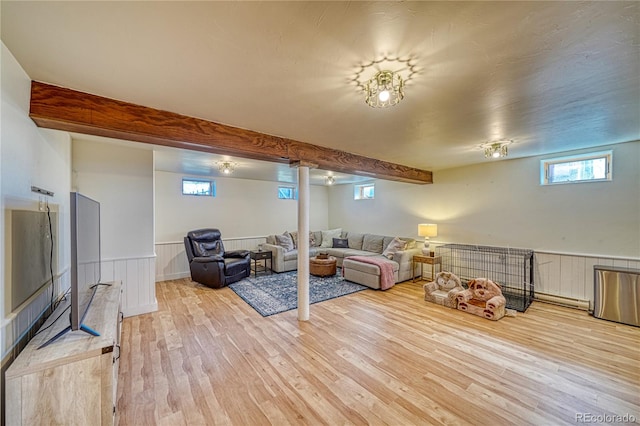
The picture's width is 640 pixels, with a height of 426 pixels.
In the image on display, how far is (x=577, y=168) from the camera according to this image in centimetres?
370

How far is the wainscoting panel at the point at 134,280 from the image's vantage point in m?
3.31

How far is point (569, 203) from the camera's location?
12.2 ft

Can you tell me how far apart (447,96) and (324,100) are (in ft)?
3.26

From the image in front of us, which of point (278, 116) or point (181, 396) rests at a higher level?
point (278, 116)

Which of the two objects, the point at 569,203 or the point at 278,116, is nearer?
the point at 278,116

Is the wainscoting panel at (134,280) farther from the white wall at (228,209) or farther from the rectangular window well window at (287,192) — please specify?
the rectangular window well window at (287,192)

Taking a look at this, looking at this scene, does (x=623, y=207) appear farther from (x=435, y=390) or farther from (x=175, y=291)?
(x=175, y=291)

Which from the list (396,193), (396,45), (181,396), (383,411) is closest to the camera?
(396,45)

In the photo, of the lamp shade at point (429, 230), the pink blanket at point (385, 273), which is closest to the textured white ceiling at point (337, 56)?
the lamp shade at point (429, 230)

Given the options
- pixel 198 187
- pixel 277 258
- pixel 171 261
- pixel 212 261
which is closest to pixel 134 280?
pixel 212 261

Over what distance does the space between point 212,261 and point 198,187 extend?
7.22ft

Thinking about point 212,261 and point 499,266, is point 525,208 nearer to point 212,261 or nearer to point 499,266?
point 499,266

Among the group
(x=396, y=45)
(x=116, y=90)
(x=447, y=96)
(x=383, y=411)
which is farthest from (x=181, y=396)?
(x=447, y=96)

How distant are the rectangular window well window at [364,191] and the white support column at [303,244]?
3.91 metres
